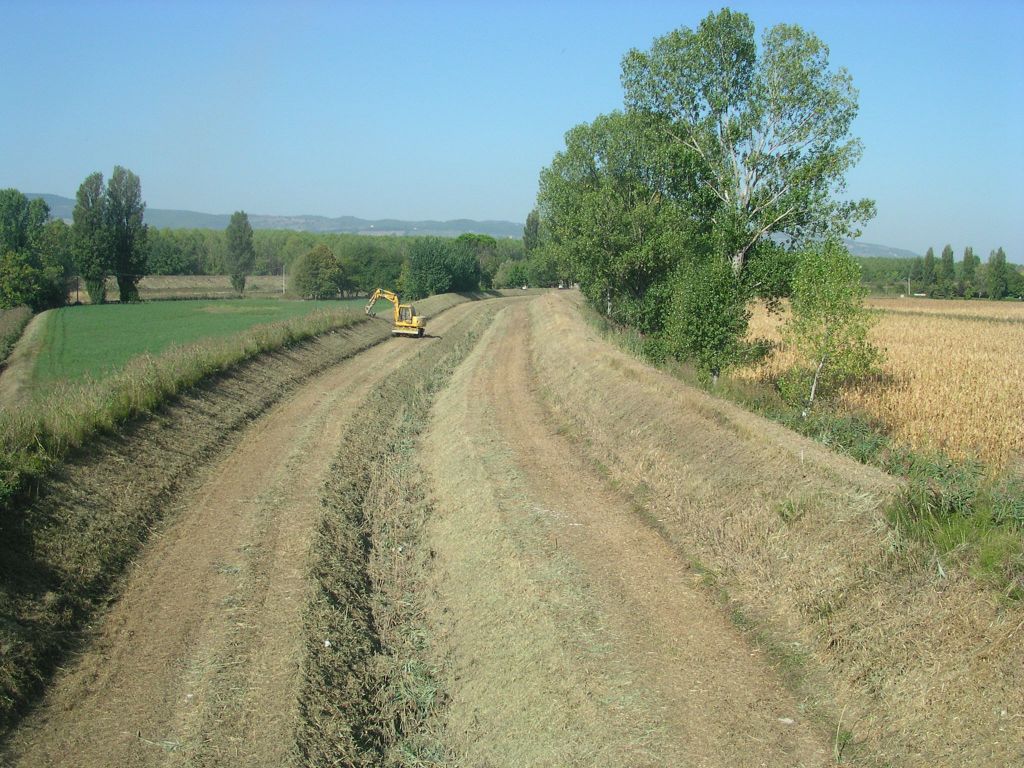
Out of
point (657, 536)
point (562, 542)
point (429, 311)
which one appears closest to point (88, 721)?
point (562, 542)

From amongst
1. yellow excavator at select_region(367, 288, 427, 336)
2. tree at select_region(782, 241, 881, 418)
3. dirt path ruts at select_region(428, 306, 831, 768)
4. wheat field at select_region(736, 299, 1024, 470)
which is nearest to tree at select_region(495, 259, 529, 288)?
yellow excavator at select_region(367, 288, 427, 336)

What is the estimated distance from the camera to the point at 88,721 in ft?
23.5

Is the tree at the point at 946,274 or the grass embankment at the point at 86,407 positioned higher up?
the tree at the point at 946,274

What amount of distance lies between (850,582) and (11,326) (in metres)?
54.8

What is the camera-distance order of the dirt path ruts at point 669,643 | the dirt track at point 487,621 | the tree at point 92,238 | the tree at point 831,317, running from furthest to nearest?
the tree at point 92,238
the tree at point 831,317
the dirt track at point 487,621
the dirt path ruts at point 669,643

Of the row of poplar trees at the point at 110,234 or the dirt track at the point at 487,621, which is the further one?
the row of poplar trees at the point at 110,234

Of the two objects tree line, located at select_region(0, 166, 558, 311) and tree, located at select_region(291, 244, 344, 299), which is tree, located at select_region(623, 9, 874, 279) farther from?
tree, located at select_region(291, 244, 344, 299)

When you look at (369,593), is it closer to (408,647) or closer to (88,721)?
(408,647)

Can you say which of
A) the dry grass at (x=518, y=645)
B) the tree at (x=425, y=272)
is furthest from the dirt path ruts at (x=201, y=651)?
the tree at (x=425, y=272)

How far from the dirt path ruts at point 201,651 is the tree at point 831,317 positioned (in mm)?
12318

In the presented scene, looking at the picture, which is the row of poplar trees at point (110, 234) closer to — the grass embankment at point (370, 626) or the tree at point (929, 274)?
the grass embankment at point (370, 626)

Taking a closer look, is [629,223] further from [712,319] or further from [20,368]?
[20,368]

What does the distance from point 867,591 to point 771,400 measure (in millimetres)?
13335

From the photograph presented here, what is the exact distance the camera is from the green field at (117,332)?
29.8 metres
